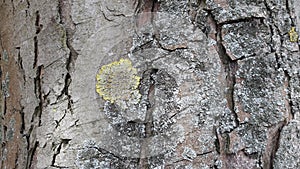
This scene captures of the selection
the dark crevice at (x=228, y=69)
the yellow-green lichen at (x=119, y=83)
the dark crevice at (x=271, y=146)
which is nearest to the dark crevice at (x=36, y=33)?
the yellow-green lichen at (x=119, y=83)

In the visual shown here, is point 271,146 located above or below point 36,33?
below

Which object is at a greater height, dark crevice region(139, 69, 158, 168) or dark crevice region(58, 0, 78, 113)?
dark crevice region(58, 0, 78, 113)

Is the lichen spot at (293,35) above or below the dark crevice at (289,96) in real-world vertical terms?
above

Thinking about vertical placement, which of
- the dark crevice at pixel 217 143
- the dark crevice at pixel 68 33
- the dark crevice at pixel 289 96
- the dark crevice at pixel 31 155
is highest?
the dark crevice at pixel 68 33

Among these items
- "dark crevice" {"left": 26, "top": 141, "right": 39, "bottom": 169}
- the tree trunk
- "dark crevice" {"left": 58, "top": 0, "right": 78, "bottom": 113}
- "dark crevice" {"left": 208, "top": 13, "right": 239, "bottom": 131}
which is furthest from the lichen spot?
"dark crevice" {"left": 26, "top": 141, "right": 39, "bottom": 169}

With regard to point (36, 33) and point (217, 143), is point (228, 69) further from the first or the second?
point (36, 33)

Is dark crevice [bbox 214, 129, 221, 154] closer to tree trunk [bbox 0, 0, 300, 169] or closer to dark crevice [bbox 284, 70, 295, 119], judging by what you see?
tree trunk [bbox 0, 0, 300, 169]

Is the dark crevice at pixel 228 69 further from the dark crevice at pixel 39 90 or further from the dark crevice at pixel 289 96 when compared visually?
the dark crevice at pixel 39 90

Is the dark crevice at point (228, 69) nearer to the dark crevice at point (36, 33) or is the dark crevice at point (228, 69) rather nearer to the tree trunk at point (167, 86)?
the tree trunk at point (167, 86)

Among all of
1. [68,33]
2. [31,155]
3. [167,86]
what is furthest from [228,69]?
[31,155]
